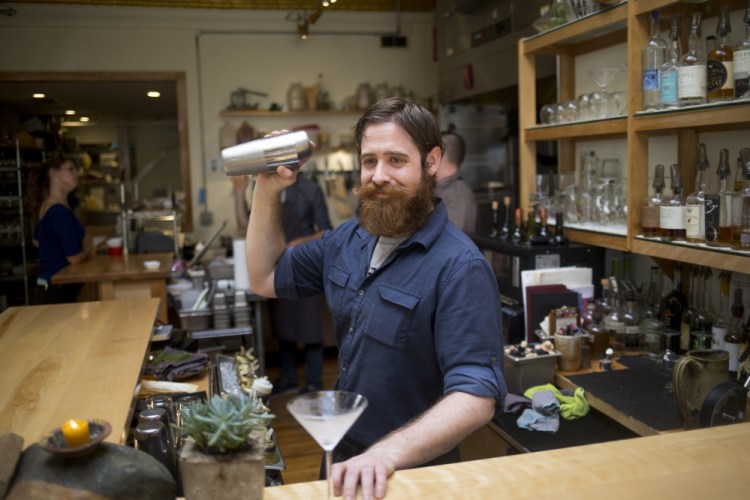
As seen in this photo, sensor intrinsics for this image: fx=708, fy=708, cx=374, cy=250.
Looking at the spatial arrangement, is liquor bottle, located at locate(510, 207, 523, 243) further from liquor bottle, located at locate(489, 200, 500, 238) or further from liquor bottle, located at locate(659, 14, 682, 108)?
liquor bottle, located at locate(659, 14, 682, 108)

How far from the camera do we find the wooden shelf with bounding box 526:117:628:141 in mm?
2891

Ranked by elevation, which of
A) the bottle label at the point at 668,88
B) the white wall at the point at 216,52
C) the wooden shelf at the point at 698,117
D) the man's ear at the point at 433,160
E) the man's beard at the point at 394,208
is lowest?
the man's beard at the point at 394,208

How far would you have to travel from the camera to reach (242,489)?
1084 mm

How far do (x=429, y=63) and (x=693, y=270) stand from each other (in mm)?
5137

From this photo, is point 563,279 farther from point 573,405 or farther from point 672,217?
point 573,405

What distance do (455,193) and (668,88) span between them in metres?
2.10

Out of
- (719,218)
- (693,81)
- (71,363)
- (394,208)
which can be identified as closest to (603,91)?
(693,81)

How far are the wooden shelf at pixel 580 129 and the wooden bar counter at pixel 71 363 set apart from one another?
1.96 m

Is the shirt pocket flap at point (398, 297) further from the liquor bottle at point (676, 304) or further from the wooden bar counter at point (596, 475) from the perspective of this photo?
the liquor bottle at point (676, 304)

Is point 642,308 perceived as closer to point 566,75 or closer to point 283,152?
point 566,75

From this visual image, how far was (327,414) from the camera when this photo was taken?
111 cm

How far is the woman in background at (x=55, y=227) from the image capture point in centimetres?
491

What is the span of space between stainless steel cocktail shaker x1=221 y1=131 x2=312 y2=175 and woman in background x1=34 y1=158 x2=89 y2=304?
347 centimetres

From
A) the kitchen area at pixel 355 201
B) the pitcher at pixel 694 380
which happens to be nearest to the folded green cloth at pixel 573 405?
the kitchen area at pixel 355 201
